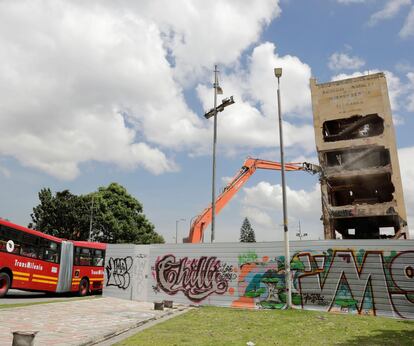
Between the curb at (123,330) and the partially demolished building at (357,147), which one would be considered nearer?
the curb at (123,330)

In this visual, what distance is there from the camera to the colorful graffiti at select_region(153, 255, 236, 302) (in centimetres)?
1805

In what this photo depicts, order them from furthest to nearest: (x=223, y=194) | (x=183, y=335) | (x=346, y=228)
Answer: (x=346, y=228) < (x=223, y=194) < (x=183, y=335)

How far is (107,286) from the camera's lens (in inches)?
835

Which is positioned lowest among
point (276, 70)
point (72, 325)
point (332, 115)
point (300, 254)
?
point (72, 325)

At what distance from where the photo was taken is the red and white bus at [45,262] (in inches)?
697

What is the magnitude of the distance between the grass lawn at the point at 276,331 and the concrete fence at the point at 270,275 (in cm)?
224

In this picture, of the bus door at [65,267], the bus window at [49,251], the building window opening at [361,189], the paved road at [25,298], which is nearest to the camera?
the paved road at [25,298]

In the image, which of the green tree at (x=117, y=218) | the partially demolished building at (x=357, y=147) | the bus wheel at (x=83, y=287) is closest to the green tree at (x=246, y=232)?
the green tree at (x=117, y=218)

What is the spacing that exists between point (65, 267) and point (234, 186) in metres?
11.8

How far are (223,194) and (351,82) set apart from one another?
1682 cm

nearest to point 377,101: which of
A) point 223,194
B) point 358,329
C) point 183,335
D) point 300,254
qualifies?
point 223,194

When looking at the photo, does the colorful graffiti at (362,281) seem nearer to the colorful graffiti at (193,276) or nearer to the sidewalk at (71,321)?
the colorful graffiti at (193,276)

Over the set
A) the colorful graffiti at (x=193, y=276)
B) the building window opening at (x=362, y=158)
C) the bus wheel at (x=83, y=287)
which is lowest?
the bus wheel at (x=83, y=287)

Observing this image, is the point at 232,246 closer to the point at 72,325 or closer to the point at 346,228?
the point at 72,325
